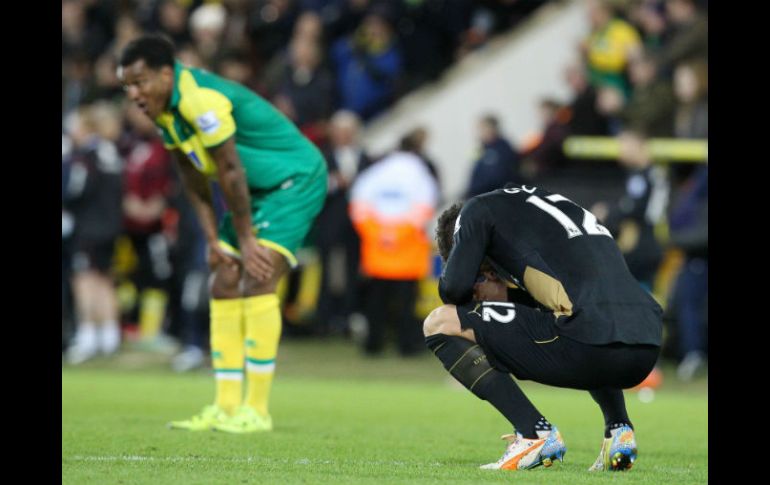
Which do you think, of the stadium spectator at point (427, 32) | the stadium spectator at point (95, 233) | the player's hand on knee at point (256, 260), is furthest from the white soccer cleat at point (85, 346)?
the player's hand on knee at point (256, 260)

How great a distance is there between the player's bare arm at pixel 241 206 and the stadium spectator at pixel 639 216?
6819mm

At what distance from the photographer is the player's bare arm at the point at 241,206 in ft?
29.4

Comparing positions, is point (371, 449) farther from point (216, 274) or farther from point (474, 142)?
point (474, 142)

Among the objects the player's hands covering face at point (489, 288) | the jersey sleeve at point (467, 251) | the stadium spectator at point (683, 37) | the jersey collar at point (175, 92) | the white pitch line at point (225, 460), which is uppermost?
the stadium spectator at point (683, 37)

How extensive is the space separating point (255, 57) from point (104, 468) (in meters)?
15.4

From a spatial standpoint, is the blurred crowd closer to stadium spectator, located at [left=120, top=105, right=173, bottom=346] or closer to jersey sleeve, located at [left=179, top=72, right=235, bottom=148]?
stadium spectator, located at [left=120, top=105, right=173, bottom=346]

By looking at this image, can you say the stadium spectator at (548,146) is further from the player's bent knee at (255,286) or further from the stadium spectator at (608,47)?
the player's bent knee at (255,286)

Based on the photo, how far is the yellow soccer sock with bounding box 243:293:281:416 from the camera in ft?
30.7

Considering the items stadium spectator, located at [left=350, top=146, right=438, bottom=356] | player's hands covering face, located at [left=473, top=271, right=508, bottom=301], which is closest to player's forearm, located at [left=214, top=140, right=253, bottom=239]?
player's hands covering face, located at [left=473, top=271, right=508, bottom=301]

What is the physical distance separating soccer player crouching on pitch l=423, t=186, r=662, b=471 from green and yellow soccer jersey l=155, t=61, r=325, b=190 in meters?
2.34

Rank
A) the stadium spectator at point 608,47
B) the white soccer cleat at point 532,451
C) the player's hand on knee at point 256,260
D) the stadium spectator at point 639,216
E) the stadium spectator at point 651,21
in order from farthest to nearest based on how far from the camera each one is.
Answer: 1. the stadium spectator at point 608,47
2. the stadium spectator at point 651,21
3. the stadium spectator at point 639,216
4. the player's hand on knee at point 256,260
5. the white soccer cleat at point 532,451

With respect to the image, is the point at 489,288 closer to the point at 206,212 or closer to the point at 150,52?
the point at 150,52
